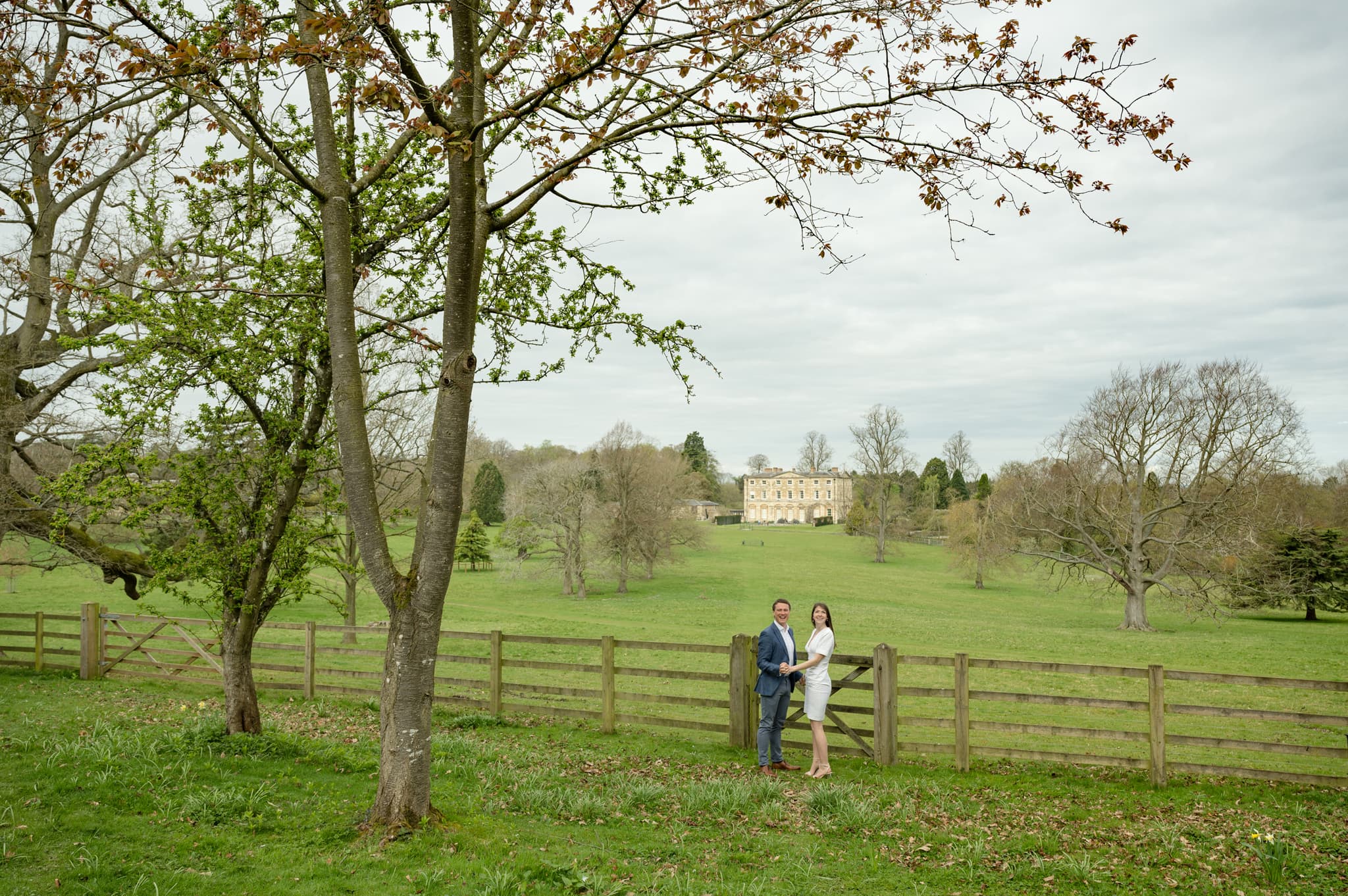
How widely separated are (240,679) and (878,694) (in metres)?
7.30

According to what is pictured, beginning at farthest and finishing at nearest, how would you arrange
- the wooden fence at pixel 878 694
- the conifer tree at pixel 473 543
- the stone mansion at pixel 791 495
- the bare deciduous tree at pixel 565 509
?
the stone mansion at pixel 791 495, the conifer tree at pixel 473 543, the bare deciduous tree at pixel 565 509, the wooden fence at pixel 878 694

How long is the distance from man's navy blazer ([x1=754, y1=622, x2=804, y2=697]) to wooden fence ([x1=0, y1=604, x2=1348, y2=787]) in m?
0.67

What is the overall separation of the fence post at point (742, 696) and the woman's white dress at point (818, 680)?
3.75 ft

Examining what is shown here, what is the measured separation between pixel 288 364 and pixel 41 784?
14.2 ft

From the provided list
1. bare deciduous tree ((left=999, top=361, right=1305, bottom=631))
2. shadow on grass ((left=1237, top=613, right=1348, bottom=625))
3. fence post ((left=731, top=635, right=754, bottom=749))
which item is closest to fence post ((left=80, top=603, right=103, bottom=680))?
fence post ((left=731, top=635, right=754, bottom=749))

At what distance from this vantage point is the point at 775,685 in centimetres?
916

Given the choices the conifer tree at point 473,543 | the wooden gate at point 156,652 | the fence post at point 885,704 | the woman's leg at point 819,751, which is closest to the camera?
the woman's leg at point 819,751

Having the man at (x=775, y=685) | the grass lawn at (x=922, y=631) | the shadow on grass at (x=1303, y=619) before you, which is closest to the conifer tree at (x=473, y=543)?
the grass lawn at (x=922, y=631)

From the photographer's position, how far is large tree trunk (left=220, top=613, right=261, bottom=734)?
8.99 metres

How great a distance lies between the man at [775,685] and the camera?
29.9ft

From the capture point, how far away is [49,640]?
22.8 metres

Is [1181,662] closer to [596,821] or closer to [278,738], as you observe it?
[596,821]

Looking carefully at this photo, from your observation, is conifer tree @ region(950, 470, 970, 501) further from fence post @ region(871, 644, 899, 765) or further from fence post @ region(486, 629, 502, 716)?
fence post @ region(871, 644, 899, 765)

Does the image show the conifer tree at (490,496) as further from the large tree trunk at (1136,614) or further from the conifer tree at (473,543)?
the large tree trunk at (1136,614)
